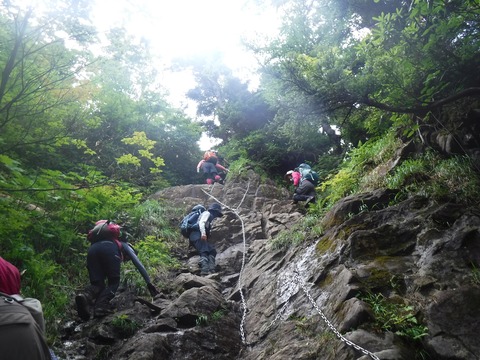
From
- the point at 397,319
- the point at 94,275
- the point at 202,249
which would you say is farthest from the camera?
the point at 202,249

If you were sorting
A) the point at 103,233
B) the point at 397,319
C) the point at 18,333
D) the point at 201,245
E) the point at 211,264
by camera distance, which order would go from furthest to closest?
the point at 201,245
the point at 211,264
the point at 103,233
the point at 397,319
the point at 18,333

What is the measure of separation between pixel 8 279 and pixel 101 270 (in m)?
3.59

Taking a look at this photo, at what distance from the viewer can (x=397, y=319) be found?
3.50 metres

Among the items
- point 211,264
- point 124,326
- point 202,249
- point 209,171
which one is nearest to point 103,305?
point 124,326

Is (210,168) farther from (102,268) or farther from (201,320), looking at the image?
(201,320)

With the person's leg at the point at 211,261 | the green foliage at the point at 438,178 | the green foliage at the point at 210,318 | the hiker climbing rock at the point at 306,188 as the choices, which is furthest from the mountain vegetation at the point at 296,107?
the green foliage at the point at 210,318

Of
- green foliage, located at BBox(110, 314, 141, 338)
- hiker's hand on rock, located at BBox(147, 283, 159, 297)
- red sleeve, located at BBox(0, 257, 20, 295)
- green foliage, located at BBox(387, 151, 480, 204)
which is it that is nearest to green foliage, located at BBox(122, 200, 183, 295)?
hiker's hand on rock, located at BBox(147, 283, 159, 297)

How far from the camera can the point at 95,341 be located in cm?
498

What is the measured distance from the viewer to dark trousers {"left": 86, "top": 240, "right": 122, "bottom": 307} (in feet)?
20.0

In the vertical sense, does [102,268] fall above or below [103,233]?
below

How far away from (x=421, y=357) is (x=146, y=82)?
2141 centimetres

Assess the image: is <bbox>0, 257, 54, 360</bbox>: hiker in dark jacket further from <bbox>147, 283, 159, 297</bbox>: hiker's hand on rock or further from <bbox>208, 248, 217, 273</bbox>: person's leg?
<bbox>208, 248, 217, 273</bbox>: person's leg

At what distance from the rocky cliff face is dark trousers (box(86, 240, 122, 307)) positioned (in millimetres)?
502

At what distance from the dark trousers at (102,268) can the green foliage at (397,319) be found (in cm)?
443
